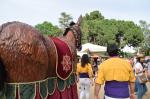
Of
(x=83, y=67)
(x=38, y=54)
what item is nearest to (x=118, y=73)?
(x=38, y=54)

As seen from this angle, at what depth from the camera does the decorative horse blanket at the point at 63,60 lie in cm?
654

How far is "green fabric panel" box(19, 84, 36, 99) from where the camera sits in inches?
221

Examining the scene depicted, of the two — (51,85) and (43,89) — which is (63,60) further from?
(43,89)

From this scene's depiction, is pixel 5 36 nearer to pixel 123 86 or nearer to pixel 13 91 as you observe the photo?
pixel 13 91

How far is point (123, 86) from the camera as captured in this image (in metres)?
6.76

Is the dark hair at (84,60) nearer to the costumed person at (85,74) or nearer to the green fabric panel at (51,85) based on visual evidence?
the costumed person at (85,74)

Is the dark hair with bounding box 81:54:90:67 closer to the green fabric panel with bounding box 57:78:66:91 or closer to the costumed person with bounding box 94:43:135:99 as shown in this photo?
the green fabric panel with bounding box 57:78:66:91

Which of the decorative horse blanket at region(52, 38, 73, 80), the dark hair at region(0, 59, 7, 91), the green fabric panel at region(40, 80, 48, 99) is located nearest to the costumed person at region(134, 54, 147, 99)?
the decorative horse blanket at region(52, 38, 73, 80)

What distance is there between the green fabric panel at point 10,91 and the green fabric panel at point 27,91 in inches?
3.9

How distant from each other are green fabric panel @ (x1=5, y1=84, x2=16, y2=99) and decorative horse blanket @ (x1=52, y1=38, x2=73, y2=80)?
1.04 m

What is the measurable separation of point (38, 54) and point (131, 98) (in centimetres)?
218

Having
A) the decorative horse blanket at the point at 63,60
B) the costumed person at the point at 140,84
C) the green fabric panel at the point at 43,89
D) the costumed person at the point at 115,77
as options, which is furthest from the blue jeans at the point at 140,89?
the green fabric panel at the point at 43,89

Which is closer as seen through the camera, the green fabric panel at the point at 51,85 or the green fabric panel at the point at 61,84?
the green fabric panel at the point at 51,85

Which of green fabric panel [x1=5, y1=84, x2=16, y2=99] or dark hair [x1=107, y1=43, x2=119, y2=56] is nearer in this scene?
green fabric panel [x1=5, y1=84, x2=16, y2=99]
